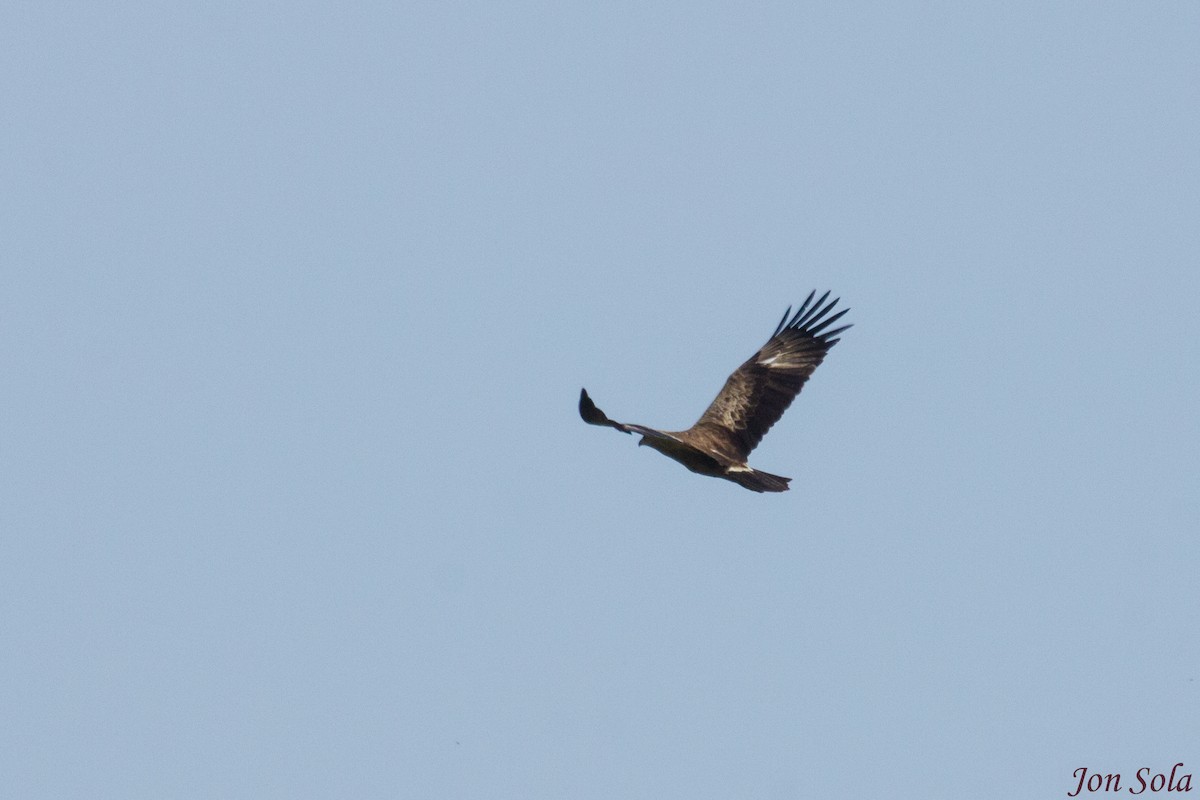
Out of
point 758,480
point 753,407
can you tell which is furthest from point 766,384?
point 758,480

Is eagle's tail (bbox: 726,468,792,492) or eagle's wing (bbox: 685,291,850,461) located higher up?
eagle's wing (bbox: 685,291,850,461)

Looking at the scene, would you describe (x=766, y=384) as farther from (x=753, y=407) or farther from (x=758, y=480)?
(x=758, y=480)

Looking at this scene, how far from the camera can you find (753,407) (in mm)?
18781

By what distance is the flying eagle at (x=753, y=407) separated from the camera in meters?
16.6

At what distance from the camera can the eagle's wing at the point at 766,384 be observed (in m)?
18.3

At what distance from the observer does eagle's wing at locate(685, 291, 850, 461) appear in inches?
720

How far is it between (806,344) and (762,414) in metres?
2.03

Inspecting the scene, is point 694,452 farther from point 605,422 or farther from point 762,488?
point 605,422

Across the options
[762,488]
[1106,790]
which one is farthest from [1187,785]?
[762,488]

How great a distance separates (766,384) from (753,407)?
53 centimetres

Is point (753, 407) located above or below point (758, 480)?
above

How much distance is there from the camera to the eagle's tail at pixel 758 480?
16.2 m

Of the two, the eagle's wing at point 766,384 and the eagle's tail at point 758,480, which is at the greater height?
the eagle's wing at point 766,384

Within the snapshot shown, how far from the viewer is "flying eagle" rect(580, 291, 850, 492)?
16609 millimetres
